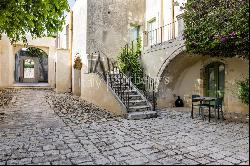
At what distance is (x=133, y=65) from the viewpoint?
12.7 metres

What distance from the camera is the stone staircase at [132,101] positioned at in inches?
359

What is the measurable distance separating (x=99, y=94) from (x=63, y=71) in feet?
25.9

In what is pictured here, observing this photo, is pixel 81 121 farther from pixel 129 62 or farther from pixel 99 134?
pixel 129 62

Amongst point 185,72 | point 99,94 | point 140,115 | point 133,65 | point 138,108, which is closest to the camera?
point 140,115

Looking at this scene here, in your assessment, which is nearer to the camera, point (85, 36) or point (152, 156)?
point (152, 156)

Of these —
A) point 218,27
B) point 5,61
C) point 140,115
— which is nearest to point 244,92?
point 218,27

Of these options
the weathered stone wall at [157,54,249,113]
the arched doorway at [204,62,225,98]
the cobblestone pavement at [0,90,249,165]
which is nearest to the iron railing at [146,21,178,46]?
the weathered stone wall at [157,54,249,113]

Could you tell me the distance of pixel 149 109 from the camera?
9789 millimetres

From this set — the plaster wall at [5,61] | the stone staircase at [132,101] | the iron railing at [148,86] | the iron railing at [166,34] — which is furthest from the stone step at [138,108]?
the plaster wall at [5,61]

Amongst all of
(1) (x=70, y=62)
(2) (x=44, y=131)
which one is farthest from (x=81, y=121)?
(1) (x=70, y=62)

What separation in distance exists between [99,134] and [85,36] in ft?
30.1

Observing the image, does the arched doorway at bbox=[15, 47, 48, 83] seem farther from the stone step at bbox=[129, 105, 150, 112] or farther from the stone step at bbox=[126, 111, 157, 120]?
the stone step at bbox=[126, 111, 157, 120]

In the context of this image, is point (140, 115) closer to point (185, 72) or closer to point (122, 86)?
point (122, 86)

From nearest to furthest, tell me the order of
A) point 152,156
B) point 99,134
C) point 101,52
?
point 152,156 < point 99,134 < point 101,52
